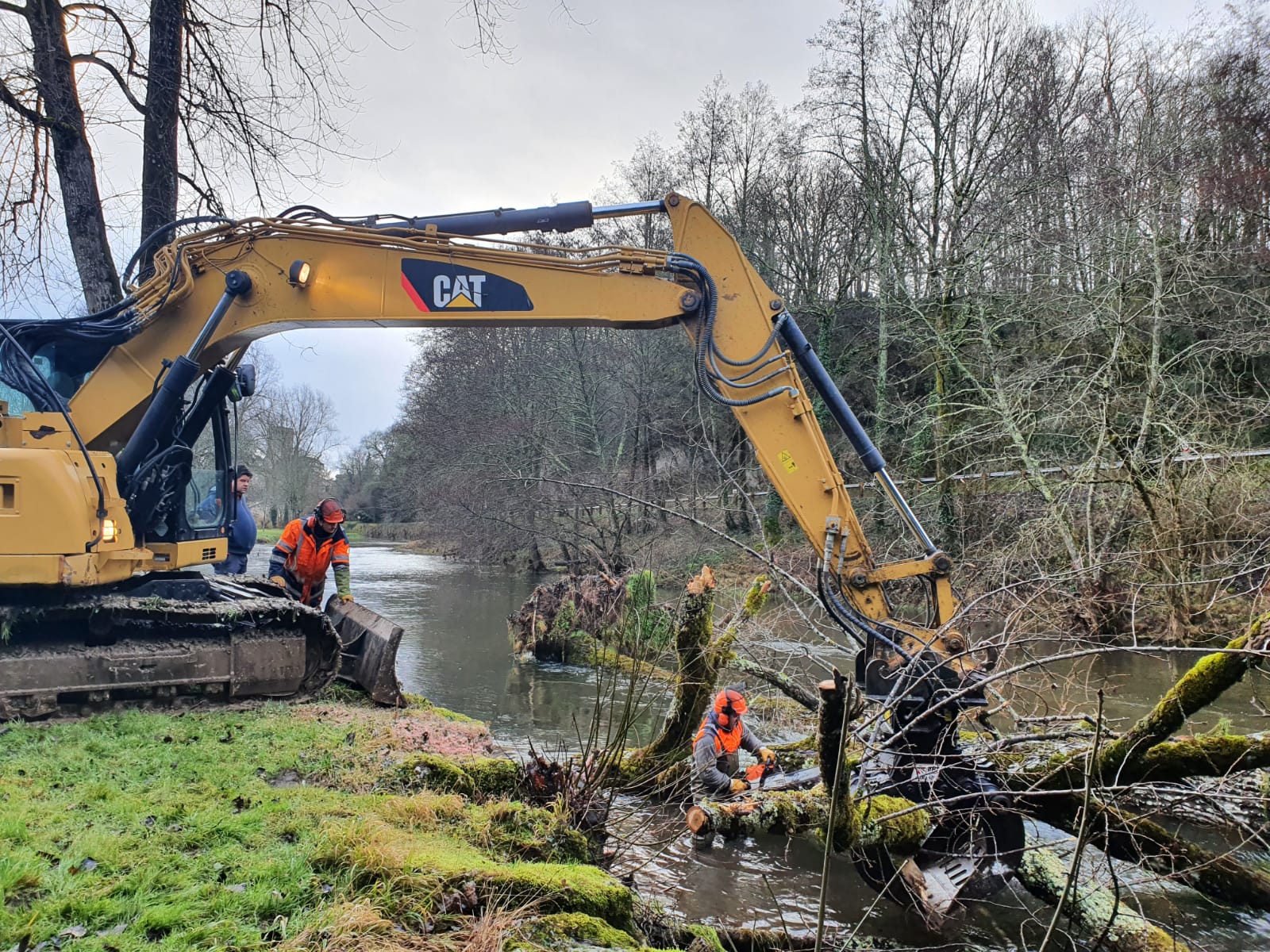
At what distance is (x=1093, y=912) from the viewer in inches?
159

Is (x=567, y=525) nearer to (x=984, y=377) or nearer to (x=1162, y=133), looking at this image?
(x=984, y=377)

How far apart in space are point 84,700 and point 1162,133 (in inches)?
615

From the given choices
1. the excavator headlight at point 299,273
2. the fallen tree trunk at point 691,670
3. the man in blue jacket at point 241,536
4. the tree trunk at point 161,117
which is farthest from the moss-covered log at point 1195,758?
the tree trunk at point 161,117

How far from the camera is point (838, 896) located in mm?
5090

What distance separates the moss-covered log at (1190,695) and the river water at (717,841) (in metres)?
0.61

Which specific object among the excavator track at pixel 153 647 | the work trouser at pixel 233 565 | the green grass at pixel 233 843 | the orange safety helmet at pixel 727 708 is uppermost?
the work trouser at pixel 233 565

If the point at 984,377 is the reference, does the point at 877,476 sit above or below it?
below

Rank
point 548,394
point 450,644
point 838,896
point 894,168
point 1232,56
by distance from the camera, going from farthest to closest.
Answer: point 548,394
point 894,168
point 1232,56
point 450,644
point 838,896

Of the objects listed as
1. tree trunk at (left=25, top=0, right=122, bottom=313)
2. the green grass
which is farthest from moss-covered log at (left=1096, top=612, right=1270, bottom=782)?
tree trunk at (left=25, top=0, right=122, bottom=313)

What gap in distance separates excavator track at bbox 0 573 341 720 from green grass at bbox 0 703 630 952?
445 mm

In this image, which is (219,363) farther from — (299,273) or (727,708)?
(727,708)

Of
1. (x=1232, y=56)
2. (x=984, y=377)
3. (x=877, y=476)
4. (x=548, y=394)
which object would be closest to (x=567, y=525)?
(x=548, y=394)

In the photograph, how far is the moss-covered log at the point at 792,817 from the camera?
486cm

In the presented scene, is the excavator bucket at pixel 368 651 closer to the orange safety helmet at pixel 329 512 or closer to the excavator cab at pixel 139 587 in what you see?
the excavator cab at pixel 139 587
